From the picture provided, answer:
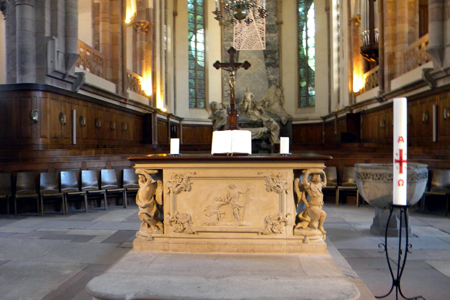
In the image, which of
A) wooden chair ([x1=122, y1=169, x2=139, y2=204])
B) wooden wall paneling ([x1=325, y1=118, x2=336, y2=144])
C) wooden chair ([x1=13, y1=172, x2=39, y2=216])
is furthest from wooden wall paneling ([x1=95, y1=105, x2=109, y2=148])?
wooden wall paneling ([x1=325, y1=118, x2=336, y2=144])

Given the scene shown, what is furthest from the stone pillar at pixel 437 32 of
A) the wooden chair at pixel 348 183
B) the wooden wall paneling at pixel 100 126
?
the wooden wall paneling at pixel 100 126

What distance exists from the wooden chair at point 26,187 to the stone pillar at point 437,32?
859cm

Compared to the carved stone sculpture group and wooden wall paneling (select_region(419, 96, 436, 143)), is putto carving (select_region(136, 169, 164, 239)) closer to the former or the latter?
the carved stone sculpture group

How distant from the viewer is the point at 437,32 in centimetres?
839

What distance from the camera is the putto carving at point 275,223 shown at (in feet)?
10.6

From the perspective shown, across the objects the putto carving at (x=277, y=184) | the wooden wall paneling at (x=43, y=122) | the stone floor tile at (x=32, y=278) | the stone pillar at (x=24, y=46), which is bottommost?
the stone floor tile at (x=32, y=278)

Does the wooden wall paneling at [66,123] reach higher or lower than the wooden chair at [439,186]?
higher

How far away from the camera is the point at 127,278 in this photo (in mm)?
2631

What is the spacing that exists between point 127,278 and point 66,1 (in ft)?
29.8

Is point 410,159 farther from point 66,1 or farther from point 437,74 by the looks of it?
point 66,1

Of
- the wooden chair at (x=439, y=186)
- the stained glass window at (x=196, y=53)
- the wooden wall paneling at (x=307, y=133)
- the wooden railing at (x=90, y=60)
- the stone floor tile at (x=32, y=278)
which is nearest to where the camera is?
the stone floor tile at (x=32, y=278)

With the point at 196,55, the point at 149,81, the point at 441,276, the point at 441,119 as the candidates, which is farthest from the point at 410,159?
the point at 196,55

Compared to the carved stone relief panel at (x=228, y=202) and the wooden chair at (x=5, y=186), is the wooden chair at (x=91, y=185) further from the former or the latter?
the carved stone relief panel at (x=228, y=202)

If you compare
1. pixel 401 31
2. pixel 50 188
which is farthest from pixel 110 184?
pixel 401 31
